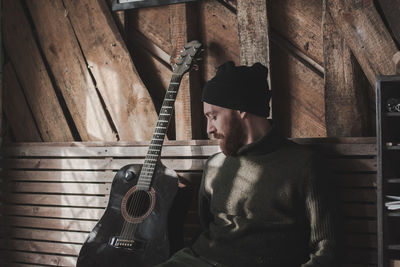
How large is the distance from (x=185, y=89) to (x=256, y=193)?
1.11 m

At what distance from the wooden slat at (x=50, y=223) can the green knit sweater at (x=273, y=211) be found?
133cm

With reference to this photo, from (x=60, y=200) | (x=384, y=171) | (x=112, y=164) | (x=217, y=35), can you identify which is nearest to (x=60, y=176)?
(x=60, y=200)

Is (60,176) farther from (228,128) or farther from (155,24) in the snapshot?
(228,128)

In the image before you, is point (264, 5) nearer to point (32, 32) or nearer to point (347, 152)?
point (347, 152)

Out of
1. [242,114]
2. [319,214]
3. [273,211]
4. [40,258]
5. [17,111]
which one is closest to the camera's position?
[319,214]

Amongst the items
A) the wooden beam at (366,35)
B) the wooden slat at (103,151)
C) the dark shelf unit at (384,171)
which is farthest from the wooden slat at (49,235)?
the wooden beam at (366,35)

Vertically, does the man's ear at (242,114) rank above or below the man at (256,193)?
above

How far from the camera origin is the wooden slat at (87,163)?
9.96 feet

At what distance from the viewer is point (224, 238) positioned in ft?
7.71

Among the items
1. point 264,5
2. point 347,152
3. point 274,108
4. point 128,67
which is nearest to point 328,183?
point 347,152

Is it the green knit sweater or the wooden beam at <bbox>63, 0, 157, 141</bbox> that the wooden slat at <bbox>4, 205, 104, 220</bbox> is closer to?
the wooden beam at <bbox>63, 0, 157, 141</bbox>

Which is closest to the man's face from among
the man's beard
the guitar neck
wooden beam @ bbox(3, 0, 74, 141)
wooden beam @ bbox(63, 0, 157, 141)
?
the man's beard

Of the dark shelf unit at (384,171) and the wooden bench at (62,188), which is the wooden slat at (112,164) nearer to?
the wooden bench at (62,188)

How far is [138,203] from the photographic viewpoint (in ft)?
8.92
